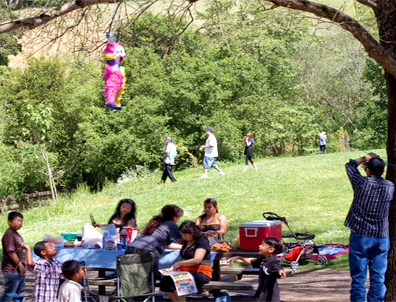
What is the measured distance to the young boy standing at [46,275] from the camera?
4.70m

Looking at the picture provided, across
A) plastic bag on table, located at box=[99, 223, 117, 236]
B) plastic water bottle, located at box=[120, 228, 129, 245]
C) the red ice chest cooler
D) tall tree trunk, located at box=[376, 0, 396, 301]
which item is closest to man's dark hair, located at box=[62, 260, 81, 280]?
plastic bag on table, located at box=[99, 223, 117, 236]

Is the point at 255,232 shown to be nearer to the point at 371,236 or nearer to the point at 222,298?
the point at 222,298

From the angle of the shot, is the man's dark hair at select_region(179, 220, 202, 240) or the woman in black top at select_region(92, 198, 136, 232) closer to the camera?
the man's dark hair at select_region(179, 220, 202, 240)

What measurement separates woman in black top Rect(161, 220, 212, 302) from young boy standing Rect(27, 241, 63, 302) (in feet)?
3.91

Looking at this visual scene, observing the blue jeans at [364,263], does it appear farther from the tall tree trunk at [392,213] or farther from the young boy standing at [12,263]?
the young boy standing at [12,263]

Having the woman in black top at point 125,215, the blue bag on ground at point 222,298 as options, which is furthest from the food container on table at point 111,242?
the blue bag on ground at point 222,298

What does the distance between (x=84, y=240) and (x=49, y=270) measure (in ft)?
5.41

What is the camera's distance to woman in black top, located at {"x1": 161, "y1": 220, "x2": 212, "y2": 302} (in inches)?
210

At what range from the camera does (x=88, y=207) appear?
16375mm

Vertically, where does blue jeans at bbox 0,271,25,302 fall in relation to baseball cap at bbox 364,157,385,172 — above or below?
below

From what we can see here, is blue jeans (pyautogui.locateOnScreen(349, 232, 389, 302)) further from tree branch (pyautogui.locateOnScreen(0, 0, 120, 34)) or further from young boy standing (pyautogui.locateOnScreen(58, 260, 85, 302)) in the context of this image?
tree branch (pyautogui.locateOnScreen(0, 0, 120, 34))

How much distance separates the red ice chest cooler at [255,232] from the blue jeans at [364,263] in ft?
4.79

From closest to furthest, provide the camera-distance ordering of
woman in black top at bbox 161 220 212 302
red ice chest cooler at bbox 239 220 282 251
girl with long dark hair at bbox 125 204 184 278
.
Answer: woman in black top at bbox 161 220 212 302 → girl with long dark hair at bbox 125 204 184 278 → red ice chest cooler at bbox 239 220 282 251

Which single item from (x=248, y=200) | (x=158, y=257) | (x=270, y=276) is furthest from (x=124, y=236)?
(x=248, y=200)
